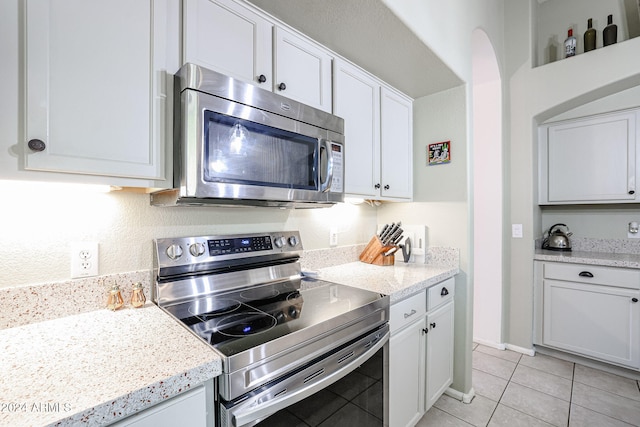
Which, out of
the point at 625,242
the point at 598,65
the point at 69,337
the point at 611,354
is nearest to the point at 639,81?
the point at 598,65

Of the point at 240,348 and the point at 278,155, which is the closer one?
the point at 240,348

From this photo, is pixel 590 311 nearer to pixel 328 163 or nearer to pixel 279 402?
pixel 328 163

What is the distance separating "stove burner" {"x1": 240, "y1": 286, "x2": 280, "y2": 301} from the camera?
4.34ft

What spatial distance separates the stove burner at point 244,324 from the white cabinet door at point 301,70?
0.94m

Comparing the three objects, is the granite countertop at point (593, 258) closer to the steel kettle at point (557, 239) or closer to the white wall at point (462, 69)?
the steel kettle at point (557, 239)

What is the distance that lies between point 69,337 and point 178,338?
12.6 inches

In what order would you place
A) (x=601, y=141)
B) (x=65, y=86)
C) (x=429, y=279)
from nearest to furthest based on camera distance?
(x=65, y=86)
(x=429, y=279)
(x=601, y=141)

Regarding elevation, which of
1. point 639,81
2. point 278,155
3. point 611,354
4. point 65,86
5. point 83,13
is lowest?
point 611,354

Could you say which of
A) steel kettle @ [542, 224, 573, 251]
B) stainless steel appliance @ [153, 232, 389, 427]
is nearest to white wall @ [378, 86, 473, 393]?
stainless steel appliance @ [153, 232, 389, 427]

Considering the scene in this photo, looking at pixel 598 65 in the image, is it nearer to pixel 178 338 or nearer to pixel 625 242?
pixel 625 242

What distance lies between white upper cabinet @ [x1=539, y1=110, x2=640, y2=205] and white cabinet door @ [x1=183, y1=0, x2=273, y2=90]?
2.80 metres

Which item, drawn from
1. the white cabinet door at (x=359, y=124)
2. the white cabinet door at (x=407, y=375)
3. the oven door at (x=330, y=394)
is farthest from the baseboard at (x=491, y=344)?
the white cabinet door at (x=359, y=124)

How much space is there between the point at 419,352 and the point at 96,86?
1.81 meters

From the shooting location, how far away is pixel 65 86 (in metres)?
0.81
